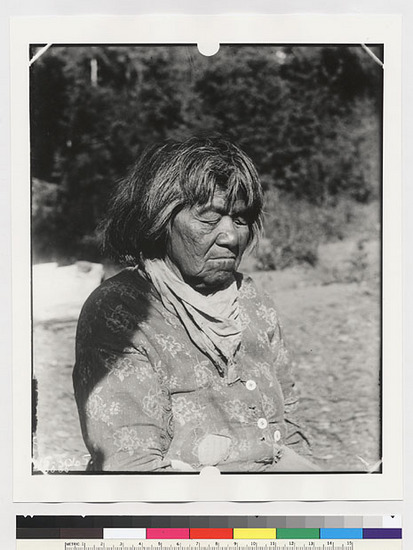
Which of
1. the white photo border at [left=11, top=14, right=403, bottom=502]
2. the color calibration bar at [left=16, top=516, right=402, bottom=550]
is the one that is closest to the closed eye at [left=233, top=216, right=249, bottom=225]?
the white photo border at [left=11, top=14, right=403, bottom=502]

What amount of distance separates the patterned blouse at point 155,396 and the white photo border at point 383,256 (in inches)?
1.7

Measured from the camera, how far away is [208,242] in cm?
130

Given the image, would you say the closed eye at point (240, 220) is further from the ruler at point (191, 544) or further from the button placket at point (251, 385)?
the ruler at point (191, 544)

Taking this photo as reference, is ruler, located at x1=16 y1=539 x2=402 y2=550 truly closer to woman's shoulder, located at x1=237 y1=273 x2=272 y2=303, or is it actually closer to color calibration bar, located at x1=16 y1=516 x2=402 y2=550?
color calibration bar, located at x1=16 y1=516 x2=402 y2=550

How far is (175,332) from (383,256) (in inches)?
15.6

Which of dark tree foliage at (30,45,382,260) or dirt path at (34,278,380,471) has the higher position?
dark tree foliage at (30,45,382,260)

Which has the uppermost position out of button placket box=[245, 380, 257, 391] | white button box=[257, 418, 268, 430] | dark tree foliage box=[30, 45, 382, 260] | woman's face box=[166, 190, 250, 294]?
dark tree foliage box=[30, 45, 382, 260]

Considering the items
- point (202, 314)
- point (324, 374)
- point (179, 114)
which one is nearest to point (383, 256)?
point (324, 374)

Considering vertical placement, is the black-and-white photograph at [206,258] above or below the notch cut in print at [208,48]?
below

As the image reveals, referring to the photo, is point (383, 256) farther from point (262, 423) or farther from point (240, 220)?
point (262, 423)

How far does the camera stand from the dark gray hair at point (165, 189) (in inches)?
50.9

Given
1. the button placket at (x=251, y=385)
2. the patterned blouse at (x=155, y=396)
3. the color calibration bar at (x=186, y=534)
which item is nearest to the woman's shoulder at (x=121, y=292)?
the patterned blouse at (x=155, y=396)

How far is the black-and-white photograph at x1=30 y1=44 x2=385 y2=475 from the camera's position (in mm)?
1297

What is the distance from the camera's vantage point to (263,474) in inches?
51.7
